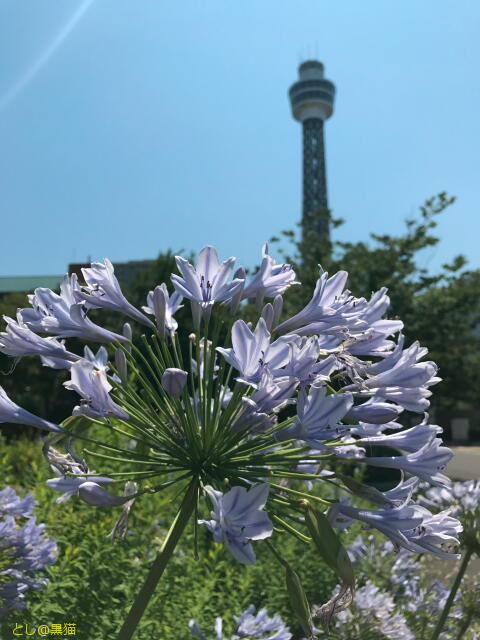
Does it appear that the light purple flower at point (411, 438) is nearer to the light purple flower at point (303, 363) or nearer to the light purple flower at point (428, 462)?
the light purple flower at point (428, 462)

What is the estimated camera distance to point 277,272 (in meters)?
2.24

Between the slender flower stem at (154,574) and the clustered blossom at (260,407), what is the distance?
4 centimetres

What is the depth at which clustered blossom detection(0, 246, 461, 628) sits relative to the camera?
1.66m

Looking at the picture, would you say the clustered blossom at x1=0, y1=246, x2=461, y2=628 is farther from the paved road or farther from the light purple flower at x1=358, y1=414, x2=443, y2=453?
the paved road

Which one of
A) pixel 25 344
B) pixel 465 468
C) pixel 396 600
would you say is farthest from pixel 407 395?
pixel 465 468

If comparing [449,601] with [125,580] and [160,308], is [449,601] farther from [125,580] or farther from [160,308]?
[125,580]

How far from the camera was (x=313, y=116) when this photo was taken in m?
120

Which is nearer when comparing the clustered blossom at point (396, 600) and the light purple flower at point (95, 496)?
the light purple flower at point (95, 496)

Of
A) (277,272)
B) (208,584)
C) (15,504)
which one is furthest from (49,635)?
(277,272)

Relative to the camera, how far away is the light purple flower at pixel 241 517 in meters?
1.48

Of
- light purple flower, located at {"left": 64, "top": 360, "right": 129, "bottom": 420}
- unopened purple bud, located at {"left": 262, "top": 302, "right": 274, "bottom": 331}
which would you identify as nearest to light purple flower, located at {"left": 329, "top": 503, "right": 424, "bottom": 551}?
unopened purple bud, located at {"left": 262, "top": 302, "right": 274, "bottom": 331}

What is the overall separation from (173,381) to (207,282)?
0.51 metres

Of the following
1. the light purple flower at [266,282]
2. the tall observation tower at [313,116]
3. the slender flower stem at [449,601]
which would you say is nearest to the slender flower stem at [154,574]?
the light purple flower at [266,282]

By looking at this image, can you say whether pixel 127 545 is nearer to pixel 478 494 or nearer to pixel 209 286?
pixel 478 494
